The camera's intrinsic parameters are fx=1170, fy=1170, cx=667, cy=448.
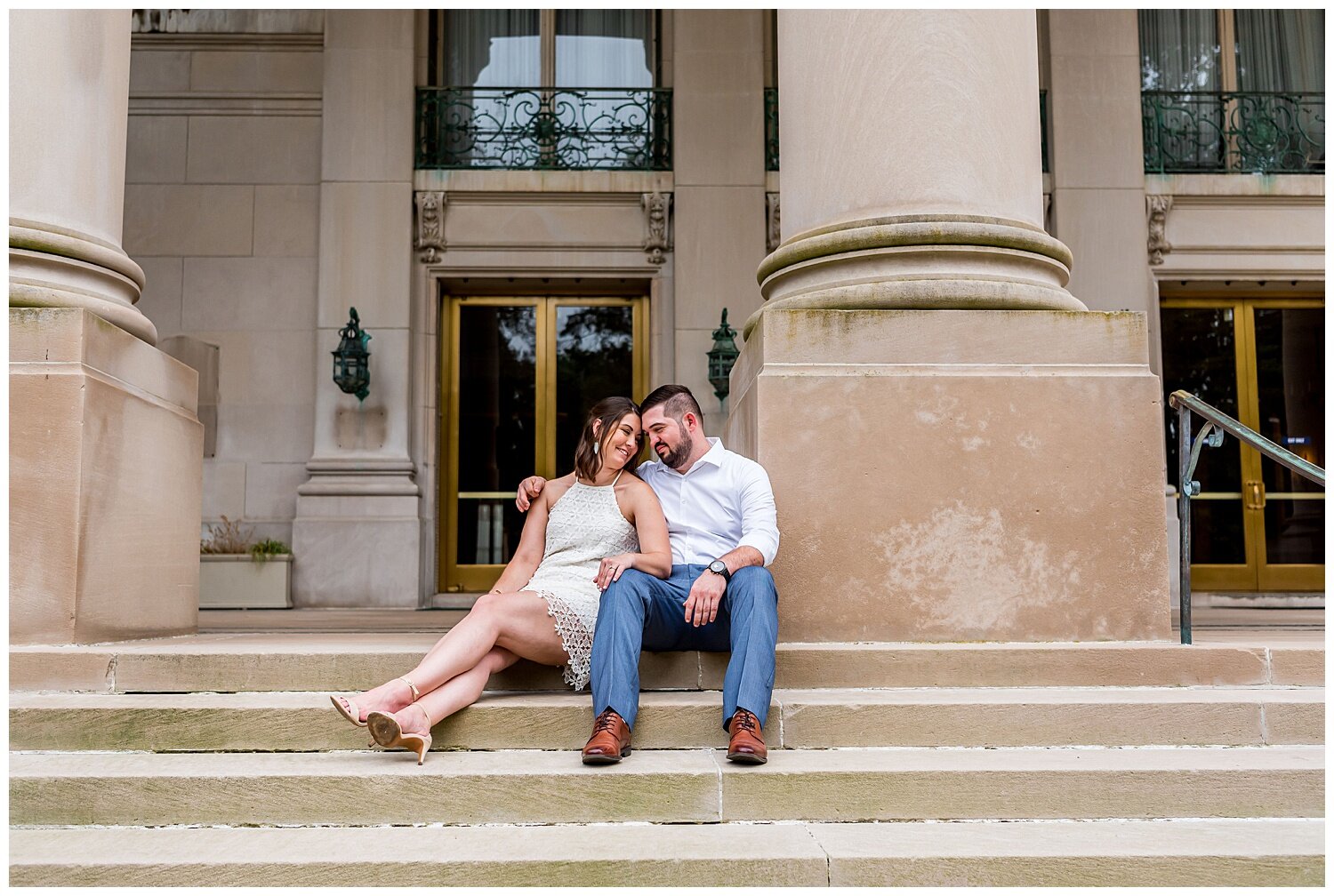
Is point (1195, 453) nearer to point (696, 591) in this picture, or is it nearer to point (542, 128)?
point (696, 591)

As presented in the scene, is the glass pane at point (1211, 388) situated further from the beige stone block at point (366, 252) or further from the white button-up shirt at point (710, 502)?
the white button-up shirt at point (710, 502)

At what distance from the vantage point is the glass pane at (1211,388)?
12.7m

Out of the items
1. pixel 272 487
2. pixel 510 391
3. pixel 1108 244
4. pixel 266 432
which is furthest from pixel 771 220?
pixel 272 487

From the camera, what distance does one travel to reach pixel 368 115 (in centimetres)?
1230

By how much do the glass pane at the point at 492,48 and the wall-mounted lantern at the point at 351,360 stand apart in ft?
10.3

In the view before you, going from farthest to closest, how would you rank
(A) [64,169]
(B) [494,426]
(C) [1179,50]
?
(C) [1179,50] < (B) [494,426] < (A) [64,169]

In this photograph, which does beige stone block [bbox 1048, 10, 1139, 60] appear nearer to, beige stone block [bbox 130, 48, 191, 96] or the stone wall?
the stone wall

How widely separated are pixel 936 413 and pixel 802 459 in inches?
24.8

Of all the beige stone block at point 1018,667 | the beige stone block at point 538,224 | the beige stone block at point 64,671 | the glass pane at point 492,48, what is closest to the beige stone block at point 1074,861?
the beige stone block at point 1018,667

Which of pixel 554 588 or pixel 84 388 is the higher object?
pixel 84 388

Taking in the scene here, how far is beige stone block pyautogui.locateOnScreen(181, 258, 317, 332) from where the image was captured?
12320 millimetres

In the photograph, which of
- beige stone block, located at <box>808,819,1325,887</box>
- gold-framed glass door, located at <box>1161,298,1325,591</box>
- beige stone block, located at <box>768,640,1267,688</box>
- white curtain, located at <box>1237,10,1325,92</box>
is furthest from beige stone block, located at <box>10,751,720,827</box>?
white curtain, located at <box>1237,10,1325,92</box>

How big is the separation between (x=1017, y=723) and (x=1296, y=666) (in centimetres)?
137

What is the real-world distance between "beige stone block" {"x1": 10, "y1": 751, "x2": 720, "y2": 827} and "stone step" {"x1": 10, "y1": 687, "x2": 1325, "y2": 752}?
379mm
